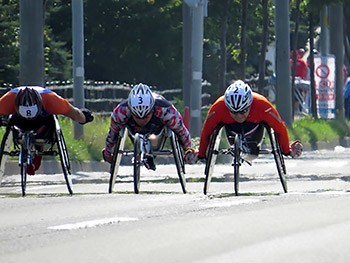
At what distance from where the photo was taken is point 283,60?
137 ft

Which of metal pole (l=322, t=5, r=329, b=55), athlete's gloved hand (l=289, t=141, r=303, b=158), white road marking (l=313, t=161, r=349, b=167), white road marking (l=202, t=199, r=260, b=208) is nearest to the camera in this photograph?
white road marking (l=202, t=199, r=260, b=208)

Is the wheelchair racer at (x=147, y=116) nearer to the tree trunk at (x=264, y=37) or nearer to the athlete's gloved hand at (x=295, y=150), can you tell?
the athlete's gloved hand at (x=295, y=150)

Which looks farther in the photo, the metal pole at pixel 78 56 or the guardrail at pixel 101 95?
the guardrail at pixel 101 95

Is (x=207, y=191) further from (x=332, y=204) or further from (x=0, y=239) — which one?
(x=0, y=239)

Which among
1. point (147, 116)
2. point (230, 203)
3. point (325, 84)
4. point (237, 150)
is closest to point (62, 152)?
point (147, 116)

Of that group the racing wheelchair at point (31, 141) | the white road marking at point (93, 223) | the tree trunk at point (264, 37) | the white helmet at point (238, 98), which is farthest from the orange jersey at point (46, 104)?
the tree trunk at point (264, 37)

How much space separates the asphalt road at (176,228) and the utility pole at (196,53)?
17290mm

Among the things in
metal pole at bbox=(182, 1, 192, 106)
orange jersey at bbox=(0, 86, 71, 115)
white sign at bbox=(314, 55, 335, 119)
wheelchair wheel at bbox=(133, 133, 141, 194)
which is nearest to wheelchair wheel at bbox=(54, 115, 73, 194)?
orange jersey at bbox=(0, 86, 71, 115)

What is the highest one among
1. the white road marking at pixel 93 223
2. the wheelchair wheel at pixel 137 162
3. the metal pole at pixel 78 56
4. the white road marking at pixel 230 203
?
the metal pole at pixel 78 56

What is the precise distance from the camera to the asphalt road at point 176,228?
406 inches

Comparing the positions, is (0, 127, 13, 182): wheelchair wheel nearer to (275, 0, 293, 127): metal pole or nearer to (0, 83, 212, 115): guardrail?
(0, 83, 212, 115): guardrail

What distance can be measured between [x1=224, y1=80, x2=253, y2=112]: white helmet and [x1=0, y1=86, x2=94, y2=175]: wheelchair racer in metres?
1.87

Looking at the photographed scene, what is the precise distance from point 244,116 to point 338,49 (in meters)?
31.9

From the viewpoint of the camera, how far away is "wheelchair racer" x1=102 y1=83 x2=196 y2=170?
61.1ft
